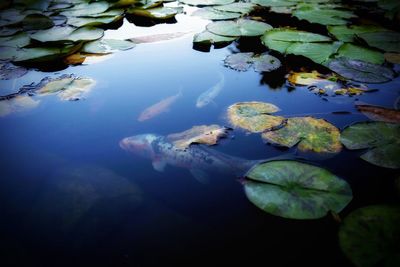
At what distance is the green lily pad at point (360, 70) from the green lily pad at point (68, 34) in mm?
2435

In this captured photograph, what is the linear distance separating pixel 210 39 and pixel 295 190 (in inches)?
84.9

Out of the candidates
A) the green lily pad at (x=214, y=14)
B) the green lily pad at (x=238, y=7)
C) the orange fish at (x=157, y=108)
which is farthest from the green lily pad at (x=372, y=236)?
the green lily pad at (x=238, y=7)

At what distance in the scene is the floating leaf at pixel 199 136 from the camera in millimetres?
1883

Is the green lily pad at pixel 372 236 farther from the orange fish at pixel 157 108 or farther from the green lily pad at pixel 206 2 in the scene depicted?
the green lily pad at pixel 206 2

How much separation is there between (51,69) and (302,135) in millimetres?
2359

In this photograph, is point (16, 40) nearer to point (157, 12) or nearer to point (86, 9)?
point (86, 9)

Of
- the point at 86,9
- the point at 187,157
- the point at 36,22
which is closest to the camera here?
the point at 187,157

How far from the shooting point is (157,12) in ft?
13.0

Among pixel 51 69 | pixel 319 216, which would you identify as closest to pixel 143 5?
pixel 51 69

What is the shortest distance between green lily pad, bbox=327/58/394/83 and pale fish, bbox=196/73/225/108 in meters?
0.96

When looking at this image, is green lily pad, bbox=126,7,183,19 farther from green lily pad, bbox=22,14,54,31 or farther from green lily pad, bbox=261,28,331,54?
green lily pad, bbox=261,28,331,54

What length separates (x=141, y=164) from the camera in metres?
1.83

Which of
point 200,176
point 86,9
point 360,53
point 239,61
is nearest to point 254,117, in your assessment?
point 200,176

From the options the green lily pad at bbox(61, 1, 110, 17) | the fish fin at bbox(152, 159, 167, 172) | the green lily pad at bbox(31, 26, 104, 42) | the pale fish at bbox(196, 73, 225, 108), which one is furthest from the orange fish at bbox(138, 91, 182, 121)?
the green lily pad at bbox(61, 1, 110, 17)
